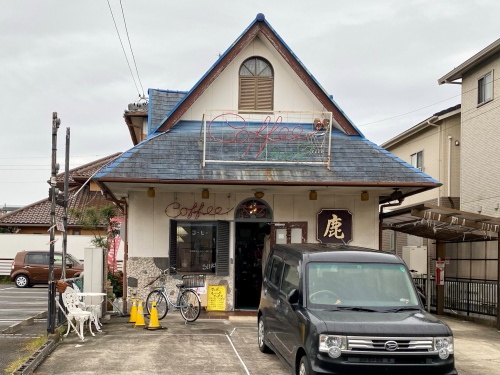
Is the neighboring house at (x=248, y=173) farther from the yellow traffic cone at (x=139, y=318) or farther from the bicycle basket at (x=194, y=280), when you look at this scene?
the yellow traffic cone at (x=139, y=318)

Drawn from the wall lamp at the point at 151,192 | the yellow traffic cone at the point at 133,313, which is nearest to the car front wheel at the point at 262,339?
the yellow traffic cone at the point at 133,313

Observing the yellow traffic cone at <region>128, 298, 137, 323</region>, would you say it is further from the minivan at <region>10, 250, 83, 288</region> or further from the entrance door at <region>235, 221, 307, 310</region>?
the minivan at <region>10, 250, 83, 288</region>

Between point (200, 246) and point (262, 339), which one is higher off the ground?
point (200, 246)

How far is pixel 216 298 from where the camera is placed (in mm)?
15234

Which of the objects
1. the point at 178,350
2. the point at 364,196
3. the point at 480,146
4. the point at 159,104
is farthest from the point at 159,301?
the point at 480,146

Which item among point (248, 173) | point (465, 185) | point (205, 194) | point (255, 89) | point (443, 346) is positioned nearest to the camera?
point (443, 346)

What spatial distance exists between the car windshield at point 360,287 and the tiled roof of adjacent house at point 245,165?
17.5ft

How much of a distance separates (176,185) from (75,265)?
14.1 m

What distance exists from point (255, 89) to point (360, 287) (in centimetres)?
890

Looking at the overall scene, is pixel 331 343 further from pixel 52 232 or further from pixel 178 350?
pixel 52 232

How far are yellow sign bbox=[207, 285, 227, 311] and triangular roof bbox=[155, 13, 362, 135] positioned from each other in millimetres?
4202

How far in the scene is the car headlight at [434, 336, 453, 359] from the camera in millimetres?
7418

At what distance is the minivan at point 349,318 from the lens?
7.27 m

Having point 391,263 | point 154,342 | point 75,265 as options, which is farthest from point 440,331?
point 75,265
